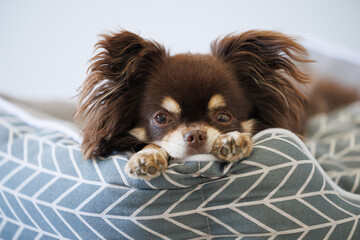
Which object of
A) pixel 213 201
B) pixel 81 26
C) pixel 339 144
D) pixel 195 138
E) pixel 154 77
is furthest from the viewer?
pixel 81 26

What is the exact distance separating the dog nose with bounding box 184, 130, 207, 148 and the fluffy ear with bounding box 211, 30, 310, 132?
522 millimetres

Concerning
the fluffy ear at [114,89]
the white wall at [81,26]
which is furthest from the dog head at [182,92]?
the white wall at [81,26]

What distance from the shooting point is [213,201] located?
140cm

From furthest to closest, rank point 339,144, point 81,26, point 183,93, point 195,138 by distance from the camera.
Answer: point 81,26 → point 339,144 → point 183,93 → point 195,138

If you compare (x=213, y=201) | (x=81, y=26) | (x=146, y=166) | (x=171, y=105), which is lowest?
(x=213, y=201)

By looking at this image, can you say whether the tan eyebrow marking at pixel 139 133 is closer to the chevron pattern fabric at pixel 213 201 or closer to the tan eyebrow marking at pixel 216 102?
the chevron pattern fabric at pixel 213 201

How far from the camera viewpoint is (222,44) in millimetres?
1979

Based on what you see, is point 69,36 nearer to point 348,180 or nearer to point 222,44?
point 222,44

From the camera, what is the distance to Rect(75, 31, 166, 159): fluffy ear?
175 cm

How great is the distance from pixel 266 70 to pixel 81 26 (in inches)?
94.9

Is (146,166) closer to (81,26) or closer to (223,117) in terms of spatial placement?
(223,117)

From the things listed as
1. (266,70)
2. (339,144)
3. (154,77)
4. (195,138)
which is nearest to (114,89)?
A: (154,77)

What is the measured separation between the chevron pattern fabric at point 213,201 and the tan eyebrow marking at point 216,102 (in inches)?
11.7

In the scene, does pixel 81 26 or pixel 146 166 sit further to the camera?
pixel 81 26
